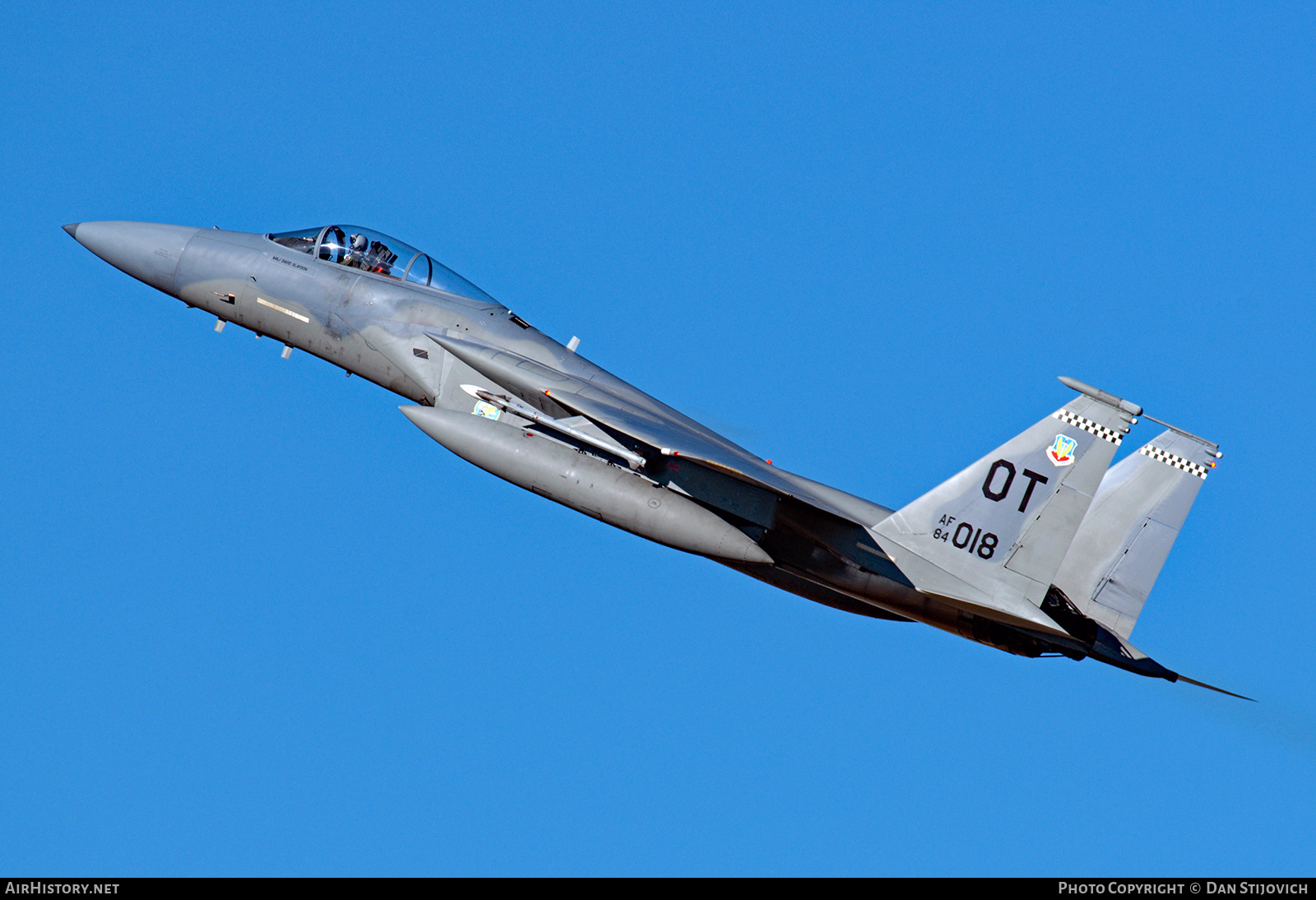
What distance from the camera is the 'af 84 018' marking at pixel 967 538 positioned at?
12.5 metres

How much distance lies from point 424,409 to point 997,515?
242 inches

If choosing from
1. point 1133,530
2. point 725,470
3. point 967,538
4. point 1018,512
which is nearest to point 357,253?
point 725,470

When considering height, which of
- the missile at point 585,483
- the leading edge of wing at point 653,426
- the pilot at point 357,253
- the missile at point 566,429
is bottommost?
the missile at point 585,483

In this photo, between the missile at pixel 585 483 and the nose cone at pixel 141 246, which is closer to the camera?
the missile at pixel 585 483

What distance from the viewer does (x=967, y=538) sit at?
12531 millimetres

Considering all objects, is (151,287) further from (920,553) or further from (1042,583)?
(1042,583)

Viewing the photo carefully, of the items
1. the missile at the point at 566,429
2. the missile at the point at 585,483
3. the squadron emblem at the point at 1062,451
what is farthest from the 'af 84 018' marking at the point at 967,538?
the missile at the point at 566,429

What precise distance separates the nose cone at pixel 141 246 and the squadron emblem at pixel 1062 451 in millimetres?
10825

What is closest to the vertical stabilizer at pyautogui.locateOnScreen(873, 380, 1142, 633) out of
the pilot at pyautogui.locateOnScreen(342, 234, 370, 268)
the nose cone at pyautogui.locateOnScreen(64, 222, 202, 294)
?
the pilot at pyautogui.locateOnScreen(342, 234, 370, 268)

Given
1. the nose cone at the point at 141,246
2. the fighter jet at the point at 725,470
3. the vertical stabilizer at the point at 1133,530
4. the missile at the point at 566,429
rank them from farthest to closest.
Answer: the nose cone at the point at 141,246 < the vertical stabilizer at the point at 1133,530 < the missile at the point at 566,429 < the fighter jet at the point at 725,470

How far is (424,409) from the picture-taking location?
42.2ft

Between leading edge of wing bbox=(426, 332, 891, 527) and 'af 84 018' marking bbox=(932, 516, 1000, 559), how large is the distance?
0.80 metres

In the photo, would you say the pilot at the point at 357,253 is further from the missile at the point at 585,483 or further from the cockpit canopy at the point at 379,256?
the missile at the point at 585,483
